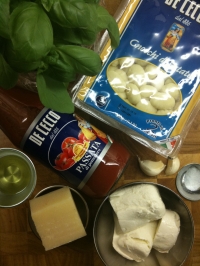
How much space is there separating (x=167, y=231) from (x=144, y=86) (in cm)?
33

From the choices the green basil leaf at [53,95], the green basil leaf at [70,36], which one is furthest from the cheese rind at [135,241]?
the green basil leaf at [70,36]

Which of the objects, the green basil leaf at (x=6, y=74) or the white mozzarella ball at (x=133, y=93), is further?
the white mozzarella ball at (x=133, y=93)

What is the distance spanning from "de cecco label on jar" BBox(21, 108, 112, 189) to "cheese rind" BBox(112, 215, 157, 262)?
0.16 meters

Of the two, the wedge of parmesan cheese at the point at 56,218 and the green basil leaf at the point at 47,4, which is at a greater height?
the green basil leaf at the point at 47,4

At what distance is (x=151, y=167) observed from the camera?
33.7 inches

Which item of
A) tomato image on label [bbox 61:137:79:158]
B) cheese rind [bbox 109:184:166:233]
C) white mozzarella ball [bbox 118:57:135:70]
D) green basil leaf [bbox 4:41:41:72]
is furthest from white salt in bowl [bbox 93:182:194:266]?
green basil leaf [bbox 4:41:41:72]

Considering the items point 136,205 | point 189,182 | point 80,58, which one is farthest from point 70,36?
point 189,182

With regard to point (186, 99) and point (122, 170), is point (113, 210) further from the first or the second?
point (186, 99)

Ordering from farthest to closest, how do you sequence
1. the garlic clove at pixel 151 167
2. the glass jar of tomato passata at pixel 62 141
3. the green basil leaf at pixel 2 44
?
the garlic clove at pixel 151 167, the glass jar of tomato passata at pixel 62 141, the green basil leaf at pixel 2 44

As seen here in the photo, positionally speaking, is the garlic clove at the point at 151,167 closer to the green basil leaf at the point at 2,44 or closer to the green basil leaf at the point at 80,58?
the green basil leaf at the point at 80,58

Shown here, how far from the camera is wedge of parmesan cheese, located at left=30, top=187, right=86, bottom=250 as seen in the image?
0.81m

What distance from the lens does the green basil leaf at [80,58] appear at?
55 centimetres

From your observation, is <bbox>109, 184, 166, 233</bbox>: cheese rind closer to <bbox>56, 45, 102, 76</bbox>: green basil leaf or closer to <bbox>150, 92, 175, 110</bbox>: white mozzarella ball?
<bbox>150, 92, 175, 110</bbox>: white mozzarella ball

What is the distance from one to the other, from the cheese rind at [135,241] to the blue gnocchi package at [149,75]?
0.21 metres
